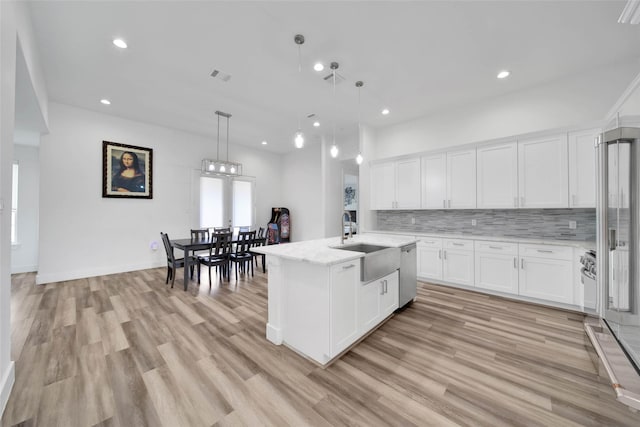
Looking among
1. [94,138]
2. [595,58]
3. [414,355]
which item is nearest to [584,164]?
[595,58]

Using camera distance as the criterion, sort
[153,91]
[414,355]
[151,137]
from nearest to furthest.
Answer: [414,355], [153,91], [151,137]

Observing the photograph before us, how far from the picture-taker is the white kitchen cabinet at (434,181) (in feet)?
14.0

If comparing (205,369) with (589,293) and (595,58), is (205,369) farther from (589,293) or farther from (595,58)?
(595,58)

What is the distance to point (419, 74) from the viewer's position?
11.0 feet

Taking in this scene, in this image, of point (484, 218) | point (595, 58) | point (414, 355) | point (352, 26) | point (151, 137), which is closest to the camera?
point (414, 355)

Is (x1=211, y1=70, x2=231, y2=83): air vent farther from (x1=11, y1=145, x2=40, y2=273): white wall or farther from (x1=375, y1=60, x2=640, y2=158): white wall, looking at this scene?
(x1=11, y1=145, x2=40, y2=273): white wall

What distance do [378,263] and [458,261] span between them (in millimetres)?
2211

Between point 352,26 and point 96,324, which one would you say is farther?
point 96,324

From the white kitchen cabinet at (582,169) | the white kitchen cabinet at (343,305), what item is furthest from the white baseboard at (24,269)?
the white kitchen cabinet at (582,169)

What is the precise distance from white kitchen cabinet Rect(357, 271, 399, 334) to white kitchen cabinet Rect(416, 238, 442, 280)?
5.25 ft

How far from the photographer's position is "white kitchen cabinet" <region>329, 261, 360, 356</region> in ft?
6.49

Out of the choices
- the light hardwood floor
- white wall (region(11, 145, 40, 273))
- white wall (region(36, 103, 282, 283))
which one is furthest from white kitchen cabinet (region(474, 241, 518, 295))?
white wall (region(11, 145, 40, 273))

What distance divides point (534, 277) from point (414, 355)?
2446 mm

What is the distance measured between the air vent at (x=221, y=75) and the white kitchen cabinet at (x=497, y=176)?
408cm
